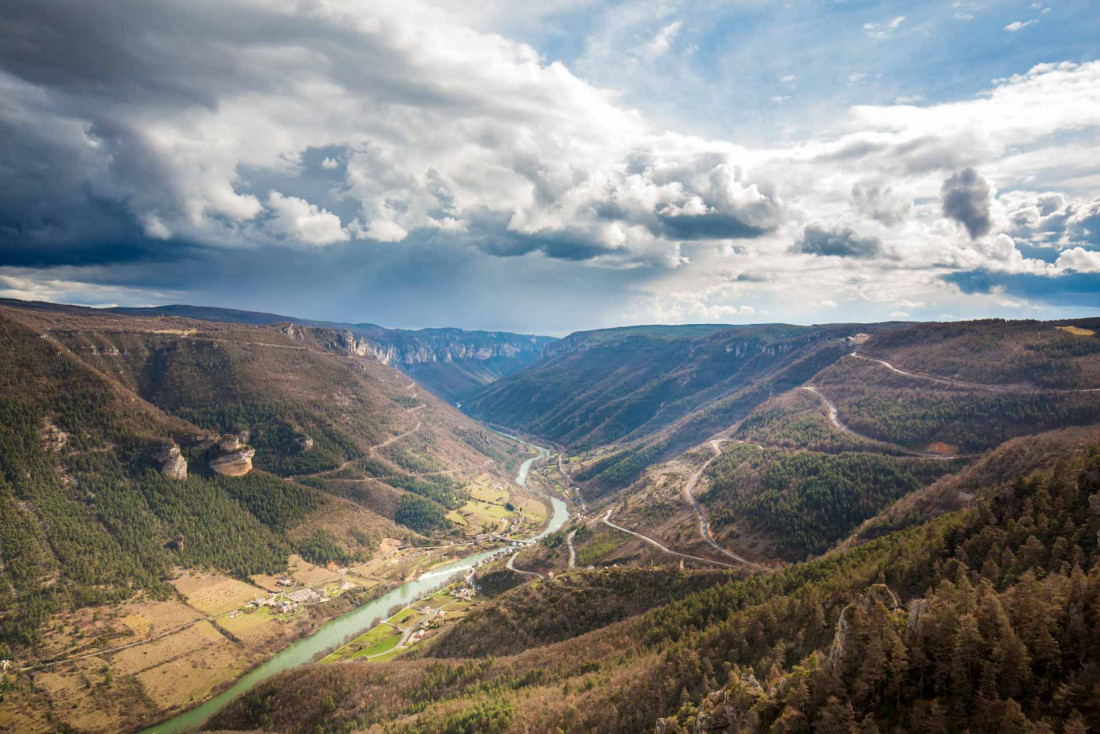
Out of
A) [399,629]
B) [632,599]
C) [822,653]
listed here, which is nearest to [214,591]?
[399,629]

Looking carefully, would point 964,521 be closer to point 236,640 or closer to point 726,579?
point 726,579

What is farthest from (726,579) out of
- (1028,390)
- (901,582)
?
(1028,390)

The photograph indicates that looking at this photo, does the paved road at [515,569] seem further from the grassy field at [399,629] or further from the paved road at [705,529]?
the paved road at [705,529]

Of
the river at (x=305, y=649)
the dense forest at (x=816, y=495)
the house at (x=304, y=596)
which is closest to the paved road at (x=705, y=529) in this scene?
the dense forest at (x=816, y=495)

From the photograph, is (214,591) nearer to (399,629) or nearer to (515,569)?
(399,629)

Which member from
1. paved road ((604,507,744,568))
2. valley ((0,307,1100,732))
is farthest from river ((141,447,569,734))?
paved road ((604,507,744,568))

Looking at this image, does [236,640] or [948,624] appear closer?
[948,624]

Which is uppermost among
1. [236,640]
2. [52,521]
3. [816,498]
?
[816,498]

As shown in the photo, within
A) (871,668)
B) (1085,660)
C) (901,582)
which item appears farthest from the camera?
(901,582)

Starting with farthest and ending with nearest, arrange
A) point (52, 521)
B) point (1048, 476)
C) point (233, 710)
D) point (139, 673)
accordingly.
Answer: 1. point (52, 521)
2. point (139, 673)
3. point (233, 710)
4. point (1048, 476)

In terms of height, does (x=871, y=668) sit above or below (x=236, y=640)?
above

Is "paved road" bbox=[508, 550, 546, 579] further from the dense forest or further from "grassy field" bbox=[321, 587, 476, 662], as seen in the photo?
the dense forest
